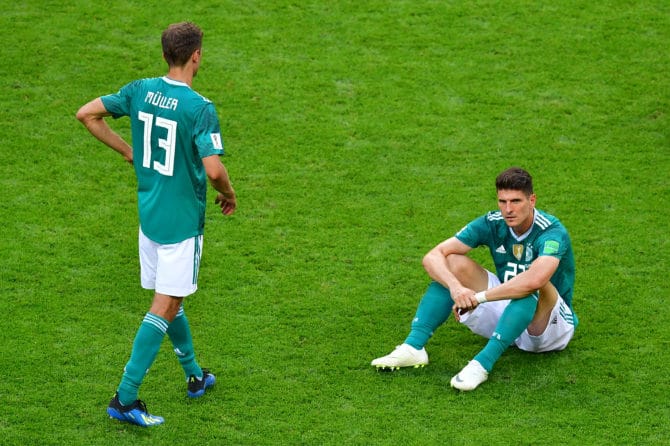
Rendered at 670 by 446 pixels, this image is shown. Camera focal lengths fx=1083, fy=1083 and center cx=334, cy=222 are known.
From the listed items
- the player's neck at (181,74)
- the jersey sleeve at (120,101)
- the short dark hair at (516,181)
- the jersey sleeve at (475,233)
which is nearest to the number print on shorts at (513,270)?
the jersey sleeve at (475,233)

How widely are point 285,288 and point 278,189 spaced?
1.41 m

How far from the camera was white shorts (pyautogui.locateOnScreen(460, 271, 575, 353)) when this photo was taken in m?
6.23

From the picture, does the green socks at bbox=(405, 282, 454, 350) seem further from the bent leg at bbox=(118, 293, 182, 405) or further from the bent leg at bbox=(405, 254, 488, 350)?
the bent leg at bbox=(118, 293, 182, 405)

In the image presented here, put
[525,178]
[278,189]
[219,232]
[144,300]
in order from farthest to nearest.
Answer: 1. [278,189]
2. [219,232]
3. [144,300]
4. [525,178]

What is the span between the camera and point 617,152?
8.79 metres

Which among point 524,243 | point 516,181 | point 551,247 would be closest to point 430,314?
point 524,243

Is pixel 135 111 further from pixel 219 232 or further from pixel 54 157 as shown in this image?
pixel 54 157

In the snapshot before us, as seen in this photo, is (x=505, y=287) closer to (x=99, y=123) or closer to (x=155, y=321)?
(x=155, y=321)

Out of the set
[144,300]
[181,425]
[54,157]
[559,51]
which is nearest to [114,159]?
[54,157]

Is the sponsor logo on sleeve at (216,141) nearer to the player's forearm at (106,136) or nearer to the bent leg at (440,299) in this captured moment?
the player's forearm at (106,136)

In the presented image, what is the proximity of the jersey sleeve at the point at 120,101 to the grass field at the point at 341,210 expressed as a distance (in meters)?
1.52

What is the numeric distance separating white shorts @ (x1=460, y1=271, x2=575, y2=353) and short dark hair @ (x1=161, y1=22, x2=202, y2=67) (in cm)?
214

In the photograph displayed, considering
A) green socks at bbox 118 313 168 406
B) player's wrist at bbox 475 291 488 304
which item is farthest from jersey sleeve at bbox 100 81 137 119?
player's wrist at bbox 475 291 488 304

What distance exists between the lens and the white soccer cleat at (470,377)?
236 inches
